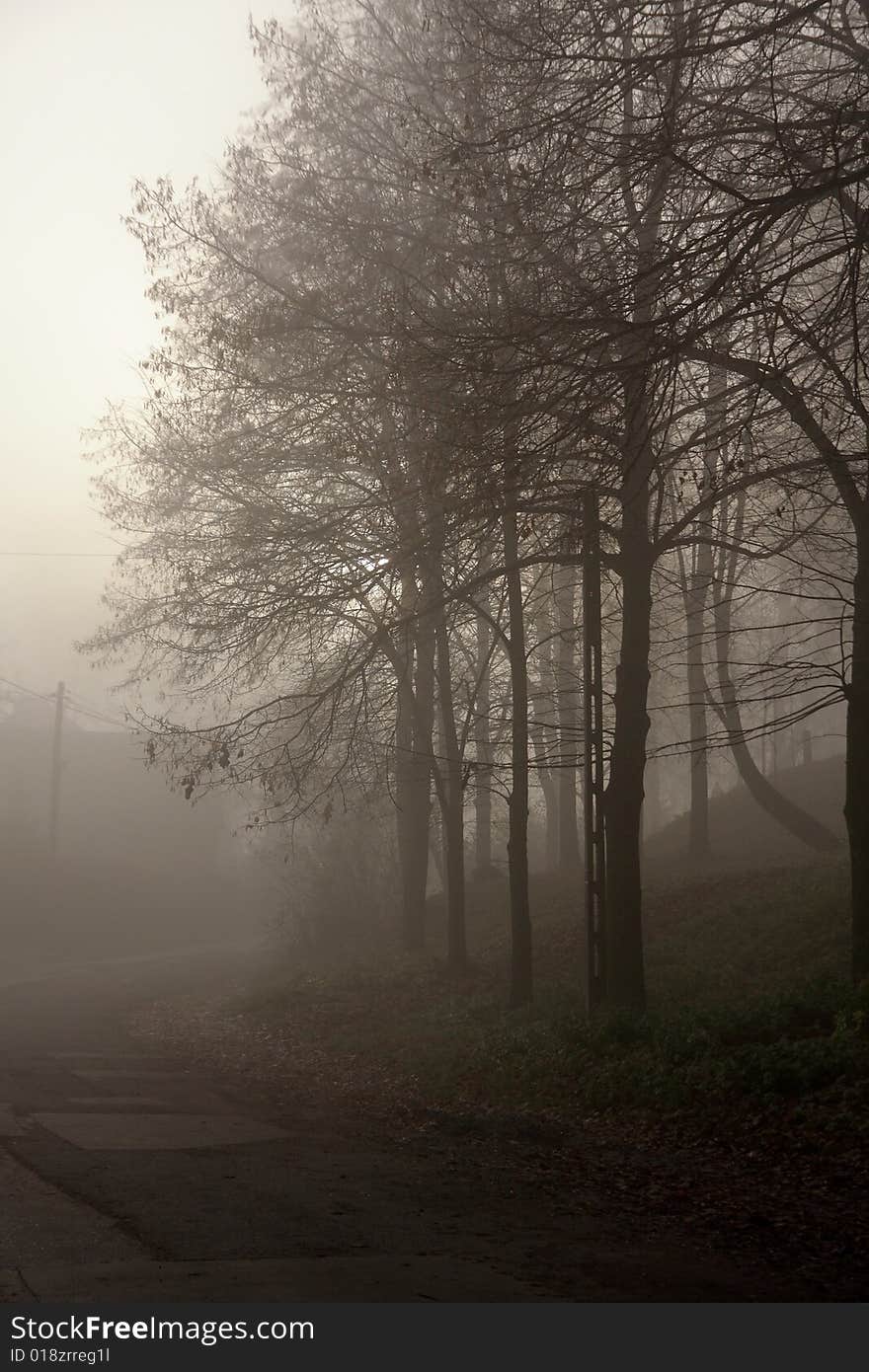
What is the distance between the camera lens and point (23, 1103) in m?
12.1

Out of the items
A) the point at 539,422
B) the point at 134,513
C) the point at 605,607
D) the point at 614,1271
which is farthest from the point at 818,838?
the point at 614,1271

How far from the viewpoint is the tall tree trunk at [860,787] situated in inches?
465

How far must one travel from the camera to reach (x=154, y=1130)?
34.8 feet

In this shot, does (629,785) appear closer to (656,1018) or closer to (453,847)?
(656,1018)

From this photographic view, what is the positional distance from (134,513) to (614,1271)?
1772cm

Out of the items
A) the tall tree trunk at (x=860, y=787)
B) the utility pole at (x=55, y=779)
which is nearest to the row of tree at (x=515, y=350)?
the tall tree trunk at (x=860, y=787)

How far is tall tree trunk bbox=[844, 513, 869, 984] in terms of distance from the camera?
465 inches

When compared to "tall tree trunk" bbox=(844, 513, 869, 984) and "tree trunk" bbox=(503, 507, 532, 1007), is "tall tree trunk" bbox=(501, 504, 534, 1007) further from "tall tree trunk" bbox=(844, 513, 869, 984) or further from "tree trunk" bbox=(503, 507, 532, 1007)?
"tall tree trunk" bbox=(844, 513, 869, 984)

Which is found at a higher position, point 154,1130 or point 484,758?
point 484,758

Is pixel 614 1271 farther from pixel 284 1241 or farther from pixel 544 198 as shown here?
pixel 544 198

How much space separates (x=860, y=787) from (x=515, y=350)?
597 centimetres

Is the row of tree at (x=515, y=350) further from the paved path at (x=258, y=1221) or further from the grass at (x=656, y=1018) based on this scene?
the paved path at (x=258, y=1221)

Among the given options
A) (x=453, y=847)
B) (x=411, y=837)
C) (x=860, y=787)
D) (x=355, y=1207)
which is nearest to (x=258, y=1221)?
(x=355, y=1207)

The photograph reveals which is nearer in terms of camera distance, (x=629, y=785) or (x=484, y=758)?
(x=629, y=785)
